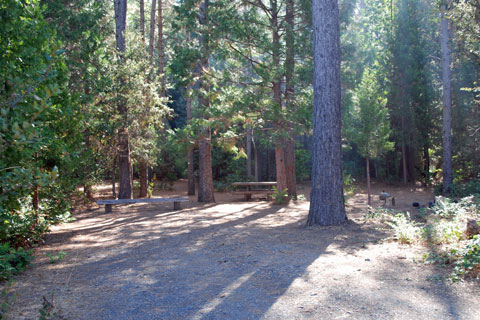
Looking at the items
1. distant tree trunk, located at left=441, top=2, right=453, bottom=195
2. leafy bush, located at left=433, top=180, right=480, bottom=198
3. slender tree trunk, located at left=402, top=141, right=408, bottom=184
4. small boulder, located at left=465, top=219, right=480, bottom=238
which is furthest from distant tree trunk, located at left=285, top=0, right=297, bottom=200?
slender tree trunk, located at left=402, top=141, right=408, bottom=184

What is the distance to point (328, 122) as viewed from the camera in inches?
332

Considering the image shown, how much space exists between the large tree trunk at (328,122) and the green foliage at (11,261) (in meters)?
5.68

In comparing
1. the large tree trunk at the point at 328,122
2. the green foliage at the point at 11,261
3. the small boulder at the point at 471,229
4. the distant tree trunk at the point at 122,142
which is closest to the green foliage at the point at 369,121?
the large tree trunk at the point at 328,122

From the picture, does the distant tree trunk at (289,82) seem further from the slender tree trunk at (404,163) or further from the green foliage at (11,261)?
the slender tree trunk at (404,163)

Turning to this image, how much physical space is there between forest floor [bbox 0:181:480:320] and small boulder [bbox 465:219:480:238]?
784mm

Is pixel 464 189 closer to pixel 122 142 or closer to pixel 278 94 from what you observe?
pixel 278 94

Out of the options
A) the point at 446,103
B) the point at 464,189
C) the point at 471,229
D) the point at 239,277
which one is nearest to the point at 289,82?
the point at 471,229

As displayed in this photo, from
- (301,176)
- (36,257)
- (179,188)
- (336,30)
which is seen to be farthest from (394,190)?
Answer: (36,257)

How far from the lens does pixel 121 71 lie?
38.4 feet

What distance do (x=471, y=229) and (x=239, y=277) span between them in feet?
12.5

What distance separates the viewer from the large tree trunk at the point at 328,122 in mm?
8406

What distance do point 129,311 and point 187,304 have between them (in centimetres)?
62

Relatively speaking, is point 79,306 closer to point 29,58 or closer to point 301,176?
point 29,58

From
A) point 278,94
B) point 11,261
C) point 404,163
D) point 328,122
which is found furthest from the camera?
point 404,163
